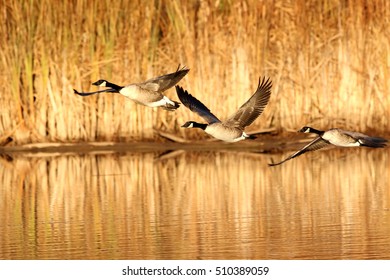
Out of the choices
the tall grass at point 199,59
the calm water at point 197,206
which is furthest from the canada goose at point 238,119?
the tall grass at point 199,59

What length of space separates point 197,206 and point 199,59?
541 cm

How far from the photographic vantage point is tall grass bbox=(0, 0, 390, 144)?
1628cm

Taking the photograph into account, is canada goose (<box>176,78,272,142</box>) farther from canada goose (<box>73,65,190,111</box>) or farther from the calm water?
the calm water

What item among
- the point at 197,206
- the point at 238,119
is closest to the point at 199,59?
the point at 197,206

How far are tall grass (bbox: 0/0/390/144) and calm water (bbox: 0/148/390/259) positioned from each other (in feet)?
1.97

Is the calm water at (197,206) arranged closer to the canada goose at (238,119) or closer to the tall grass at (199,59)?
the tall grass at (199,59)

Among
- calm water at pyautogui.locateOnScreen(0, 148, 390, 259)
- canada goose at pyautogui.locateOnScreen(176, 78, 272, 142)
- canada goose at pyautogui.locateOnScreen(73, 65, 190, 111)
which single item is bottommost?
calm water at pyautogui.locateOnScreen(0, 148, 390, 259)

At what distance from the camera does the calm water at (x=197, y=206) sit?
9.01 m

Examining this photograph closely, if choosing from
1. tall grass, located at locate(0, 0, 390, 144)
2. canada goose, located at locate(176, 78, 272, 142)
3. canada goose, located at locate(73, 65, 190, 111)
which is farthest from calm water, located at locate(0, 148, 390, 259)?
canada goose, located at locate(73, 65, 190, 111)

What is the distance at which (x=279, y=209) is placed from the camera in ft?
35.6

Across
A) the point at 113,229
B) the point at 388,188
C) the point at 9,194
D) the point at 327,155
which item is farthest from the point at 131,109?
the point at 113,229

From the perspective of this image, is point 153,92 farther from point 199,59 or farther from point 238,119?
point 199,59

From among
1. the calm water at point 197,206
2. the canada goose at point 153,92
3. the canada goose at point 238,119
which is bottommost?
the calm water at point 197,206

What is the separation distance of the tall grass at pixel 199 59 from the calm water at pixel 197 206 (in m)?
0.60
